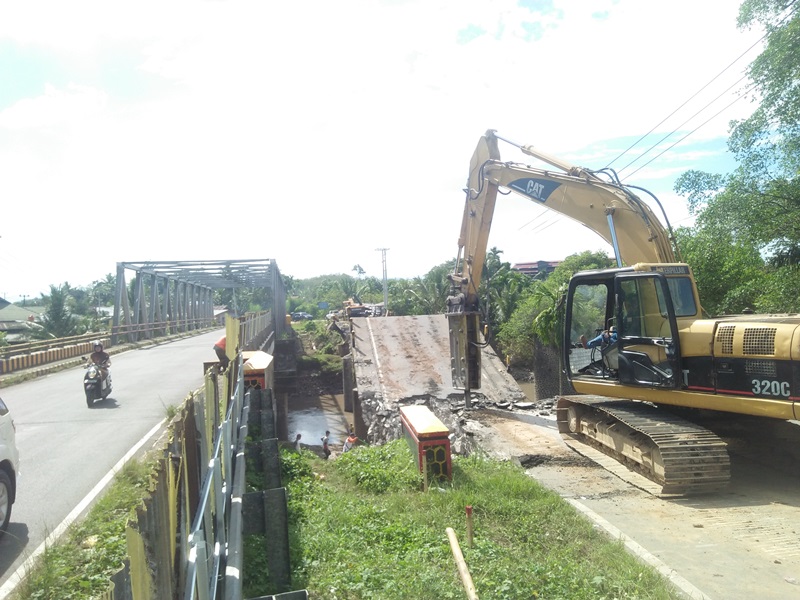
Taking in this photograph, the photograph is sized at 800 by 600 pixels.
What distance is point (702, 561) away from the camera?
5.88m

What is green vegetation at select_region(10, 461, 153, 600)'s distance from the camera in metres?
5.12

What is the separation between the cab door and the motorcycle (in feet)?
33.7

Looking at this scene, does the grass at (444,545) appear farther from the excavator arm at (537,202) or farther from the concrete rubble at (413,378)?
the concrete rubble at (413,378)

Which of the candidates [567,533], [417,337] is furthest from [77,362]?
[567,533]

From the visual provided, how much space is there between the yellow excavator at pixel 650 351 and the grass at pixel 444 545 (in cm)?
166

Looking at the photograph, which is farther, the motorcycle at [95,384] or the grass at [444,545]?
the motorcycle at [95,384]

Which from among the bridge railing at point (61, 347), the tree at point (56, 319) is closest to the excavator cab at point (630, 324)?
the bridge railing at point (61, 347)

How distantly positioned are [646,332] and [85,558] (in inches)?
274

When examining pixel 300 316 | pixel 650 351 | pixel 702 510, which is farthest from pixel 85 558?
pixel 300 316

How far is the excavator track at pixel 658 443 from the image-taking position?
763 centimetres

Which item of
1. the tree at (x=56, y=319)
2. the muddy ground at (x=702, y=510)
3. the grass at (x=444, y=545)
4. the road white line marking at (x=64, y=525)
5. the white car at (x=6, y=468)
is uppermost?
the tree at (x=56, y=319)

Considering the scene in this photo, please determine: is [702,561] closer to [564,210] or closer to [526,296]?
A: [564,210]

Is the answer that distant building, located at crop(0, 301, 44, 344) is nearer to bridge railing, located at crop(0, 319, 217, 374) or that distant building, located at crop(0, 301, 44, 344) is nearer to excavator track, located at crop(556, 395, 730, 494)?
bridge railing, located at crop(0, 319, 217, 374)

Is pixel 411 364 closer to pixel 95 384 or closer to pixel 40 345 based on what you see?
pixel 95 384
